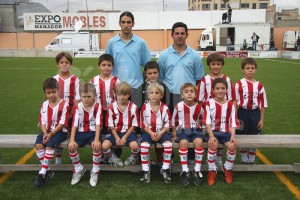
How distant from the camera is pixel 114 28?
3969cm

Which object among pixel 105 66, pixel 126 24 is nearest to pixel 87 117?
pixel 105 66

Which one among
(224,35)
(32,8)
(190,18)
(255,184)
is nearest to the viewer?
(255,184)

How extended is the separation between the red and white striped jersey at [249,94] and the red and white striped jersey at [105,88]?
171 cm

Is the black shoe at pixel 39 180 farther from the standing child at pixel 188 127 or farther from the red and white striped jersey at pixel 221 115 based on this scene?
the red and white striped jersey at pixel 221 115

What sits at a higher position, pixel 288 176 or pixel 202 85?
pixel 202 85

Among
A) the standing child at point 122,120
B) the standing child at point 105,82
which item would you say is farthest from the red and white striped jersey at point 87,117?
the standing child at point 105,82

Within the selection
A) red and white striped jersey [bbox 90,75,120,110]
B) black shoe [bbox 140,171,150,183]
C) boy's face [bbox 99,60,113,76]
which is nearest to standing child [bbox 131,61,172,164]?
red and white striped jersey [bbox 90,75,120,110]

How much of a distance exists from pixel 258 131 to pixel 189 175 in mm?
1275

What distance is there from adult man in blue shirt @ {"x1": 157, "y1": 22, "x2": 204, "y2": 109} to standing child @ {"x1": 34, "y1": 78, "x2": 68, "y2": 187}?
149 centimetres

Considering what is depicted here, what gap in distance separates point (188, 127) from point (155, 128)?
0.44m

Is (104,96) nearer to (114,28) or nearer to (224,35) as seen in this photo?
(224,35)

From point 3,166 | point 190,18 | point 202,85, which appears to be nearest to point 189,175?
point 202,85

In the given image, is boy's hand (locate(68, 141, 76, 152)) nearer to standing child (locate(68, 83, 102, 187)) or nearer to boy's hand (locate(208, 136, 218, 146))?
standing child (locate(68, 83, 102, 187))

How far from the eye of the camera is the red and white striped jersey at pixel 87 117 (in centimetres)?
421
